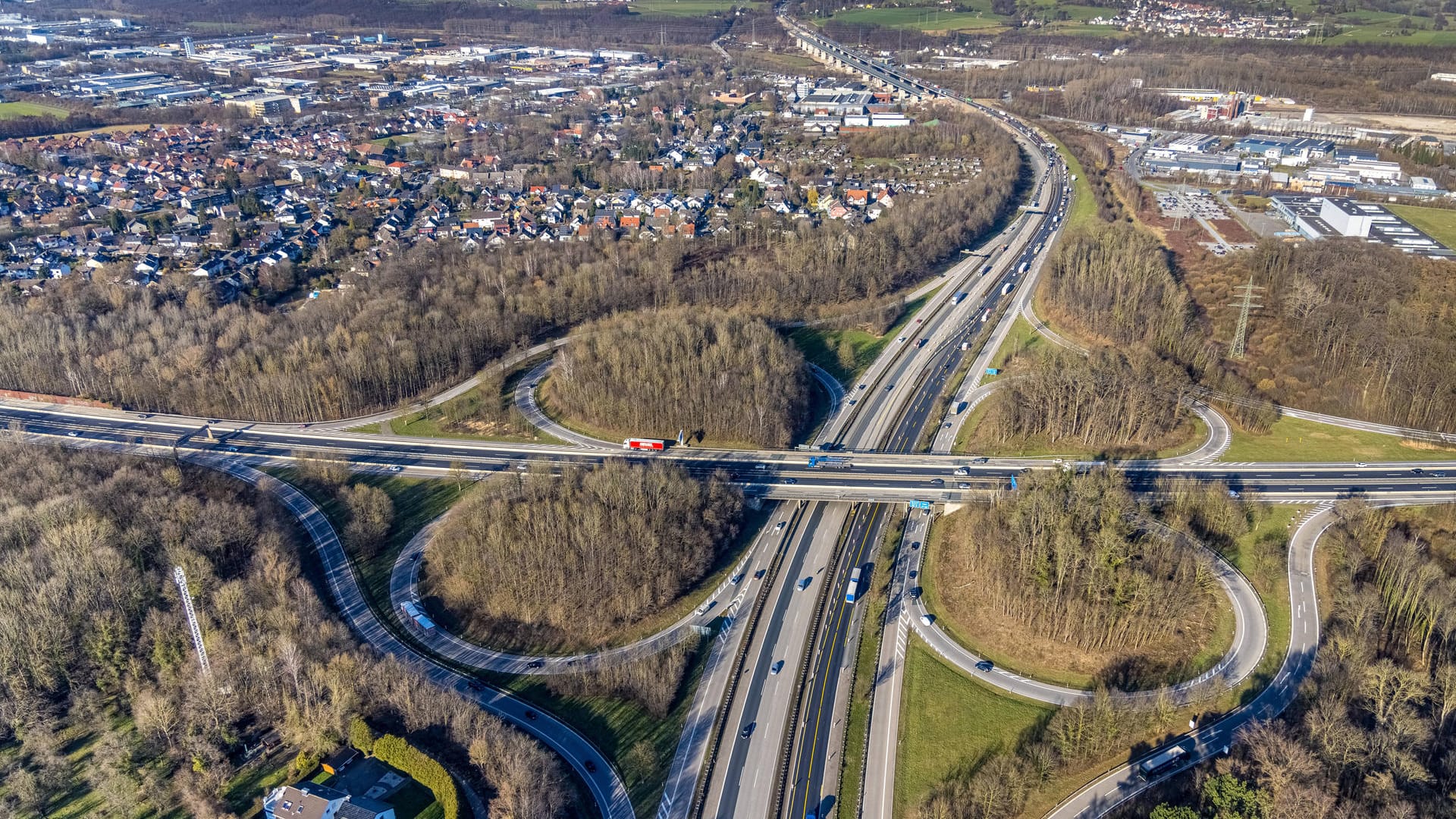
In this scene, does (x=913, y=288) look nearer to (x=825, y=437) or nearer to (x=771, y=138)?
(x=825, y=437)

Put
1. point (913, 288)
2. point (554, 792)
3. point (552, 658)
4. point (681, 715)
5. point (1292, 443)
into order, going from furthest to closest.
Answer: point (913, 288)
point (1292, 443)
point (552, 658)
point (681, 715)
point (554, 792)

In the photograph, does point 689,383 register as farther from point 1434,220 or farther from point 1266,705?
point 1434,220

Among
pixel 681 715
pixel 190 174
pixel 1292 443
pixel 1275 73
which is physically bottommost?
pixel 681 715

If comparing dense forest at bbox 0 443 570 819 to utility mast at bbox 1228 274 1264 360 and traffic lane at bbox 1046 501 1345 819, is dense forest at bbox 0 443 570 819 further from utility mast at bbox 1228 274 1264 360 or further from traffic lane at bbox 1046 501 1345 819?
utility mast at bbox 1228 274 1264 360

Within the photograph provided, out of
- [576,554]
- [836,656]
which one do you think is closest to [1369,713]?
[836,656]

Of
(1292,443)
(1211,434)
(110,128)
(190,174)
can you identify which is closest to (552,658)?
(1211,434)

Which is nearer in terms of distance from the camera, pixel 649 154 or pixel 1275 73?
pixel 649 154
